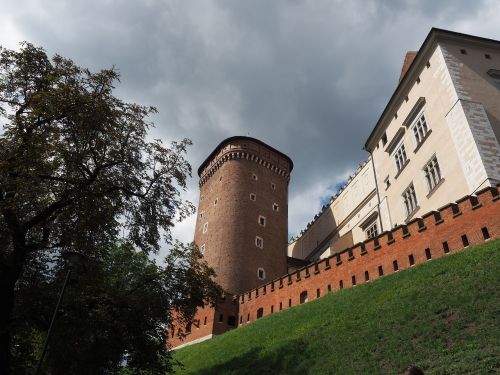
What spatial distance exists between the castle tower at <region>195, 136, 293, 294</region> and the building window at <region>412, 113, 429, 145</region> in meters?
14.7

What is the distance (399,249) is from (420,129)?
28.5 feet

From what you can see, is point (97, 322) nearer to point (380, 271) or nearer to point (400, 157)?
point (380, 271)

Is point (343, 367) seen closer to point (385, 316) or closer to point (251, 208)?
point (385, 316)

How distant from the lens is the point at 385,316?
13.0m

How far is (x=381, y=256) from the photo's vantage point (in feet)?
63.4

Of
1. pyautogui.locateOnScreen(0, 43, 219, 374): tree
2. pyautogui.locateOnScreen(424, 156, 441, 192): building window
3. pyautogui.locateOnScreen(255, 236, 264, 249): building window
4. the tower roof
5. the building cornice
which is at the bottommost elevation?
pyautogui.locateOnScreen(0, 43, 219, 374): tree

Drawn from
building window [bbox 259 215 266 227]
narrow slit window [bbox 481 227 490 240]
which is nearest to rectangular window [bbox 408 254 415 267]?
narrow slit window [bbox 481 227 490 240]

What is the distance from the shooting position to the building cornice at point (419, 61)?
2391 cm

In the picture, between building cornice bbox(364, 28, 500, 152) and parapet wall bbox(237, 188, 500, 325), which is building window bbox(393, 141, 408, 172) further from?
parapet wall bbox(237, 188, 500, 325)

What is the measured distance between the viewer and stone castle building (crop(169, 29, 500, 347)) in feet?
60.5

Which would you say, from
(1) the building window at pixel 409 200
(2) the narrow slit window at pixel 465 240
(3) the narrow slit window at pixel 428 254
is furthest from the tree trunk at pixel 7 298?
(1) the building window at pixel 409 200

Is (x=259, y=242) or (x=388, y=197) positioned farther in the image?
(x=259, y=242)

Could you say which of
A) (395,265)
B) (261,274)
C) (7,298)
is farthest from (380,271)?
(261,274)

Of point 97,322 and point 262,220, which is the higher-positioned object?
point 262,220
